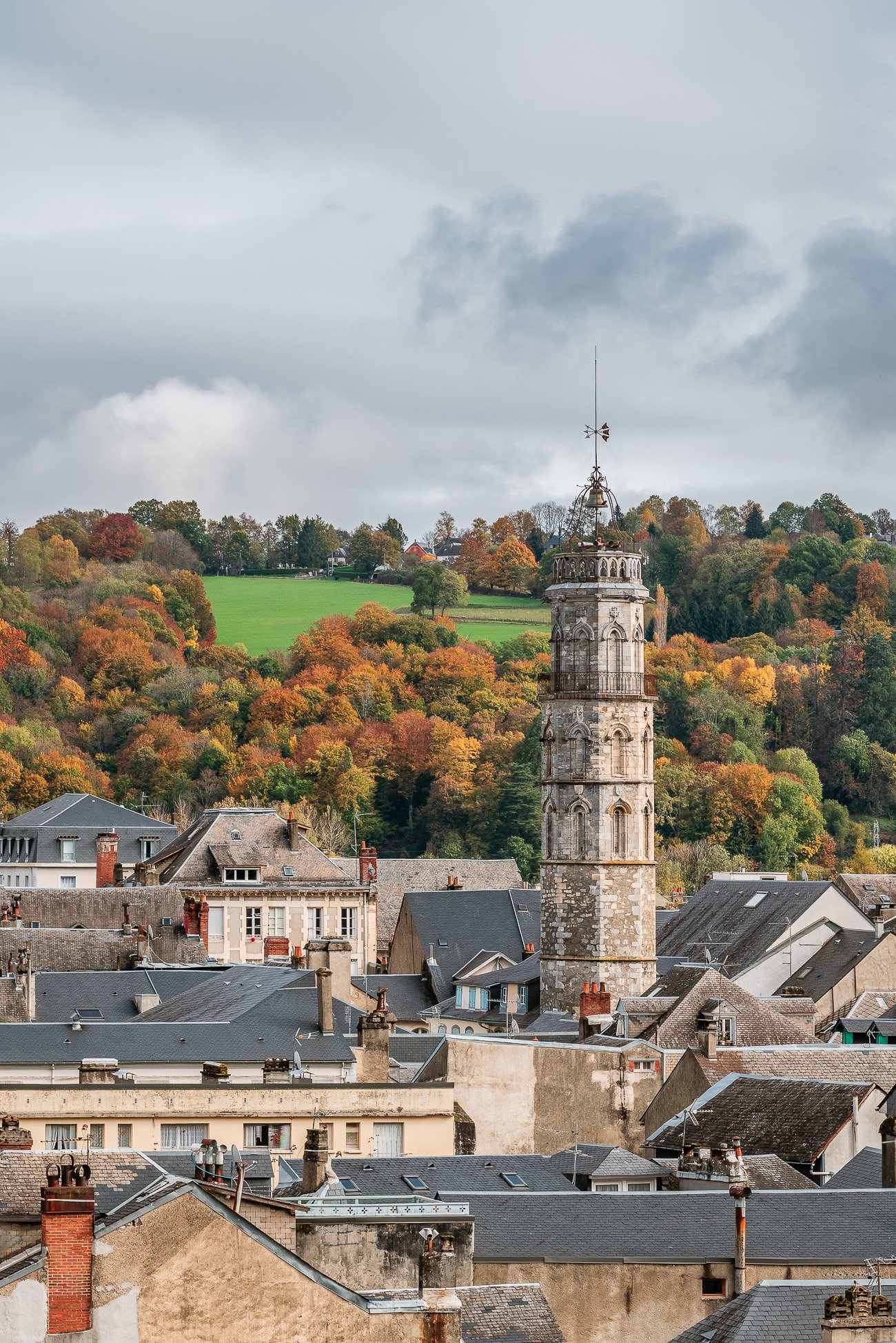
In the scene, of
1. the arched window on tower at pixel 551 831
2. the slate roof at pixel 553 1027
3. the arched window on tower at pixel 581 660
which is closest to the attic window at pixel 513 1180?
the slate roof at pixel 553 1027

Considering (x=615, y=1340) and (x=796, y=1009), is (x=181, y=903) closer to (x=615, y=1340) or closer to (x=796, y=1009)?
(x=796, y=1009)

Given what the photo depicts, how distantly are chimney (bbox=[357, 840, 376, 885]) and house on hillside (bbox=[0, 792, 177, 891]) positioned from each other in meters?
7.93

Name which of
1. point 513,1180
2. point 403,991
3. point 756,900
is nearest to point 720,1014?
point 513,1180

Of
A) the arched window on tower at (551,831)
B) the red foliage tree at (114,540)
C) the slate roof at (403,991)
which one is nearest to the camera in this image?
the arched window on tower at (551,831)

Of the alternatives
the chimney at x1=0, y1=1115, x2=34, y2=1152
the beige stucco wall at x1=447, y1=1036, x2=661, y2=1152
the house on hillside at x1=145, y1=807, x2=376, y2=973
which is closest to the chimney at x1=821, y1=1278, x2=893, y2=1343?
the chimney at x1=0, y1=1115, x2=34, y2=1152

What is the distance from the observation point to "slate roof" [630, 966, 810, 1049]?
49.1m

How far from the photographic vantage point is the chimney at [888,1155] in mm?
34344

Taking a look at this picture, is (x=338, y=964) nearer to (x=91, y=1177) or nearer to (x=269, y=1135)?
A: (x=269, y=1135)

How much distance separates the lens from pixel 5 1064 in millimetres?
44469

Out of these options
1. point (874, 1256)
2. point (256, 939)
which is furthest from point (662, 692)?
point (874, 1256)

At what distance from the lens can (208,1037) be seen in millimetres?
46094

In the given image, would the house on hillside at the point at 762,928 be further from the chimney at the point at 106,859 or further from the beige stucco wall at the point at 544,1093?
the beige stucco wall at the point at 544,1093

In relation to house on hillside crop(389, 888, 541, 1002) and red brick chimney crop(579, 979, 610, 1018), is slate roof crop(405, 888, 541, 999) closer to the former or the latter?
house on hillside crop(389, 888, 541, 1002)

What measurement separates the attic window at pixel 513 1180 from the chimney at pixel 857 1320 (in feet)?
40.3
